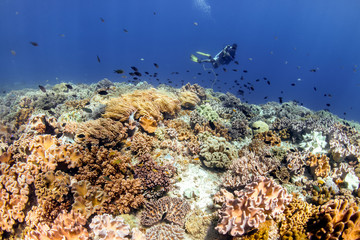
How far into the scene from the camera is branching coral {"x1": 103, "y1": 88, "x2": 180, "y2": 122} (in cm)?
729

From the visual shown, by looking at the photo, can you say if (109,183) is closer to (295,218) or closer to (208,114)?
(295,218)

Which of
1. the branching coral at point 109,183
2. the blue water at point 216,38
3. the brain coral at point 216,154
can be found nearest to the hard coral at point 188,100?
the brain coral at point 216,154

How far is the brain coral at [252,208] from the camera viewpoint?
3.43 meters

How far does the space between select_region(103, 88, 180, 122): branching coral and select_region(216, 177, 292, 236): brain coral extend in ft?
17.0

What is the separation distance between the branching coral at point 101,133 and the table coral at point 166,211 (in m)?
2.95

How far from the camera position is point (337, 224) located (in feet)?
11.3

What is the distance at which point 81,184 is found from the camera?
443cm

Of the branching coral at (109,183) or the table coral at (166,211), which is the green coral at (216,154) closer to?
the table coral at (166,211)

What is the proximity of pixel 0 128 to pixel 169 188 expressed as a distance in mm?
11779

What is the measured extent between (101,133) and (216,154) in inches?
176

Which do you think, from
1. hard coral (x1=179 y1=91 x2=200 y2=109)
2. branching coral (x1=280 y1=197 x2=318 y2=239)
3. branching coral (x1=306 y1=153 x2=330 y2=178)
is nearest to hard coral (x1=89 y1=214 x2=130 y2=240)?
branching coral (x1=280 y1=197 x2=318 y2=239)

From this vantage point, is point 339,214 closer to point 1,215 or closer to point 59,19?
point 1,215

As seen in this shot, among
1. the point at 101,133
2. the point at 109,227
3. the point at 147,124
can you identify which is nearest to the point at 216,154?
the point at 147,124

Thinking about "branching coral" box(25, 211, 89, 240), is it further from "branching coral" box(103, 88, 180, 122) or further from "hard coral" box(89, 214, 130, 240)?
"branching coral" box(103, 88, 180, 122)
